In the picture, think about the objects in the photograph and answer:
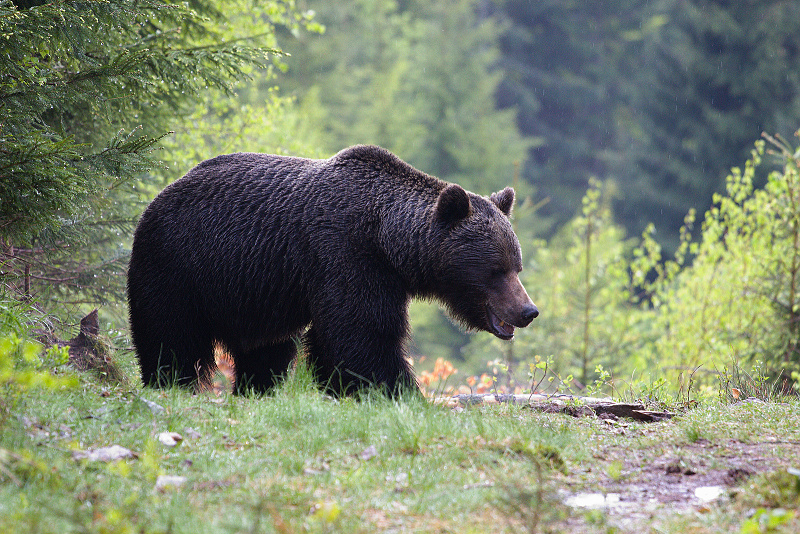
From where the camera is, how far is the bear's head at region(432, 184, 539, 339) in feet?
18.1

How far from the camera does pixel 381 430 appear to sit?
13.6 ft

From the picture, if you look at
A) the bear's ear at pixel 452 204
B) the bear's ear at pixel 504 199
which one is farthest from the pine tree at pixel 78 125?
the bear's ear at pixel 504 199

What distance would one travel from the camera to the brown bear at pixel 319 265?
17.7ft

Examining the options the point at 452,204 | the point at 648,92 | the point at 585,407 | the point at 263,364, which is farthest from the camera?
the point at 648,92

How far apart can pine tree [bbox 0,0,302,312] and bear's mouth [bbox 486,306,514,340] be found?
274 centimetres

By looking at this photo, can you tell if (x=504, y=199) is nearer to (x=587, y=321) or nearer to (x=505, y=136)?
(x=587, y=321)

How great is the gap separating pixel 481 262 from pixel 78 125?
4333mm

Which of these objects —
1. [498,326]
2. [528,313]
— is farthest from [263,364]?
[528,313]

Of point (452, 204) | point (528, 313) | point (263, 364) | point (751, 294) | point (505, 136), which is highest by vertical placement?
point (452, 204)

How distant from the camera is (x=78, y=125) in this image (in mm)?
7207

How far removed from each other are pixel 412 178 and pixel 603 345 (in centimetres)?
783

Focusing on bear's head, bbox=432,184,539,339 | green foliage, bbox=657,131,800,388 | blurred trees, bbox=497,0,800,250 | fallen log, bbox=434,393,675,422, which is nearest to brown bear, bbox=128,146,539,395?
bear's head, bbox=432,184,539,339

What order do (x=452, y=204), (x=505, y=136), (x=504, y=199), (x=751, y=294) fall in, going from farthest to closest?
(x=505, y=136) < (x=751, y=294) < (x=504, y=199) < (x=452, y=204)

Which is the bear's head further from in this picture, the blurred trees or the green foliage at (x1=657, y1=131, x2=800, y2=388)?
the blurred trees
